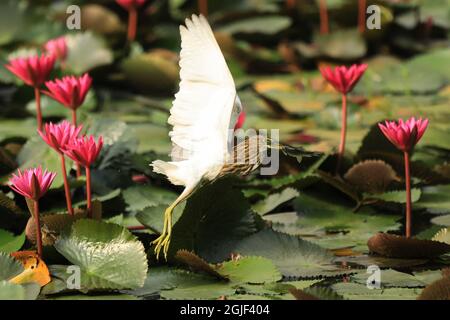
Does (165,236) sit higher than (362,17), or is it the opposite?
(362,17)

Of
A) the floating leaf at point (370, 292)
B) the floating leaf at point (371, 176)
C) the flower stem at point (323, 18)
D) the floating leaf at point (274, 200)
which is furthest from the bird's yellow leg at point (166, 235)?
the flower stem at point (323, 18)

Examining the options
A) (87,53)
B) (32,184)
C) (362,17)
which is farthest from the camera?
(362,17)

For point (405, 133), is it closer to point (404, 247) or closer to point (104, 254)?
point (404, 247)

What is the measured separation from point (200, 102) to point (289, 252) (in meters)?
0.43

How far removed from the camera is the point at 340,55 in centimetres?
500

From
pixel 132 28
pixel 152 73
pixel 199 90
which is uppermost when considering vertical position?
pixel 132 28

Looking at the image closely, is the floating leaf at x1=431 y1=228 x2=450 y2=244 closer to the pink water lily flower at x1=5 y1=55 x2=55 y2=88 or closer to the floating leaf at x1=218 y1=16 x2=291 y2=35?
the pink water lily flower at x1=5 y1=55 x2=55 y2=88

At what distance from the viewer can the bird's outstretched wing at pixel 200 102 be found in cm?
213

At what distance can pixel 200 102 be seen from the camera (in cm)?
220

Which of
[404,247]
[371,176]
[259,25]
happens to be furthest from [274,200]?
[259,25]

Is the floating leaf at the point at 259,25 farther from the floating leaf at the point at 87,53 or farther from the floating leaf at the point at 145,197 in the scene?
the floating leaf at the point at 145,197

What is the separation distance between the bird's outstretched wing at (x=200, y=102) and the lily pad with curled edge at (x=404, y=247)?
1.63 ft

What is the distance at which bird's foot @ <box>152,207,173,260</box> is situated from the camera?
2223mm
